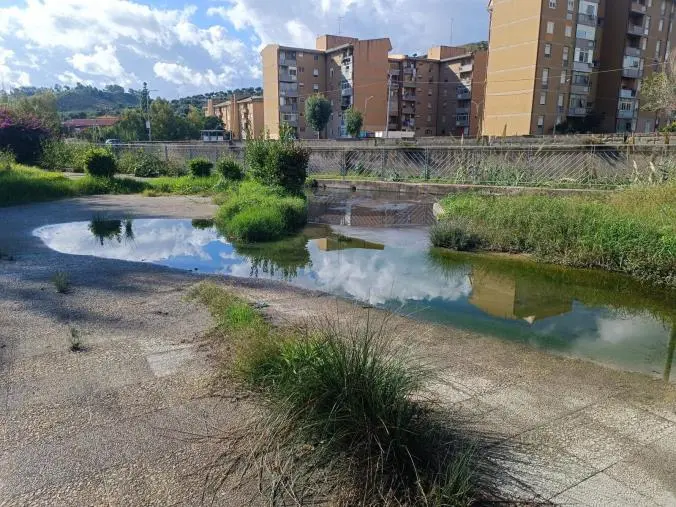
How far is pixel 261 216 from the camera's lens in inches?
505

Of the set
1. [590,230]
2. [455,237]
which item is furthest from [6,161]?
[590,230]

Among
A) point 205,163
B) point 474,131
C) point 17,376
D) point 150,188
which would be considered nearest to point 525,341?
point 17,376

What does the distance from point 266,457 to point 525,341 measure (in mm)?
4328

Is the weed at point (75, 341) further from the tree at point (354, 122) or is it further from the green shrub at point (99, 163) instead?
the tree at point (354, 122)

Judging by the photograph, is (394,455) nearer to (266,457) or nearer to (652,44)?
(266,457)

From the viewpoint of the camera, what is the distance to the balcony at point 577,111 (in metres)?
52.7

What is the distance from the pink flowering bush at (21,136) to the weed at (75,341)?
25244 millimetres

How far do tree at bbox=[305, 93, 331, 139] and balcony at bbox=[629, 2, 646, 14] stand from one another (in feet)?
113

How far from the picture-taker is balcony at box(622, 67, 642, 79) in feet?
178

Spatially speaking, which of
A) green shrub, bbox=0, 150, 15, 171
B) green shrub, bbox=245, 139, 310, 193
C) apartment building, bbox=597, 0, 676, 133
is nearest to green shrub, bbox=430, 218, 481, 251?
green shrub, bbox=245, 139, 310, 193

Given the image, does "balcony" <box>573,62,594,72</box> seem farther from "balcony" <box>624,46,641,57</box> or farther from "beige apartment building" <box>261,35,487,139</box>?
"beige apartment building" <box>261,35,487,139</box>

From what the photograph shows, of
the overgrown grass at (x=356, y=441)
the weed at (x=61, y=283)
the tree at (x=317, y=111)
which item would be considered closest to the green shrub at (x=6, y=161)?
the weed at (x=61, y=283)

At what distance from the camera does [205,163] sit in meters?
25.5

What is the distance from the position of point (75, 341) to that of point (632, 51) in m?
64.3
